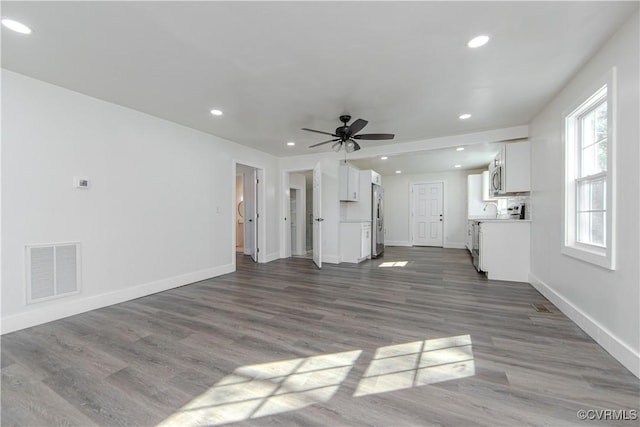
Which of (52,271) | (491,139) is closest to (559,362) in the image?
(491,139)

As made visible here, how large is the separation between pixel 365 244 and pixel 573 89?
415 centimetres

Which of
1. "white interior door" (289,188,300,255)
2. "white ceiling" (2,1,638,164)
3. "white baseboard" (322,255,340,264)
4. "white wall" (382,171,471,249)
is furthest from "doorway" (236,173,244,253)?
"white wall" (382,171,471,249)

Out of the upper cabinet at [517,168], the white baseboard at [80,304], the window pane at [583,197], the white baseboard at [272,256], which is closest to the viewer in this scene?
the white baseboard at [80,304]

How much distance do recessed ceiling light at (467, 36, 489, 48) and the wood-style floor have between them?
246cm

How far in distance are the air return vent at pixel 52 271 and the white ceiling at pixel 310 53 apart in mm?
1736

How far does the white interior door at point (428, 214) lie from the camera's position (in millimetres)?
8516

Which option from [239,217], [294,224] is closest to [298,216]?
[294,224]

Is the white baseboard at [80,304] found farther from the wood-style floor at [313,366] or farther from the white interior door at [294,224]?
the white interior door at [294,224]

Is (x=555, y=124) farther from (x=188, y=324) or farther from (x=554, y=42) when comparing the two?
(x=188, y=324)

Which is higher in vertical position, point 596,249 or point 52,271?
point 596,249

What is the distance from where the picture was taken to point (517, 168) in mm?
4086

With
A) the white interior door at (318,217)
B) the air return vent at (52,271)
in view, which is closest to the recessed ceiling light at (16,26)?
the air return vent at (52,271)

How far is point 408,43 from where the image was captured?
2.13 metres

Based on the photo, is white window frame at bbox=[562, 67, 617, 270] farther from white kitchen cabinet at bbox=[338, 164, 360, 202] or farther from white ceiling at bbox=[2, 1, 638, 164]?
white kitchen cabinet at bbox=[338, 164, 360, 202]
